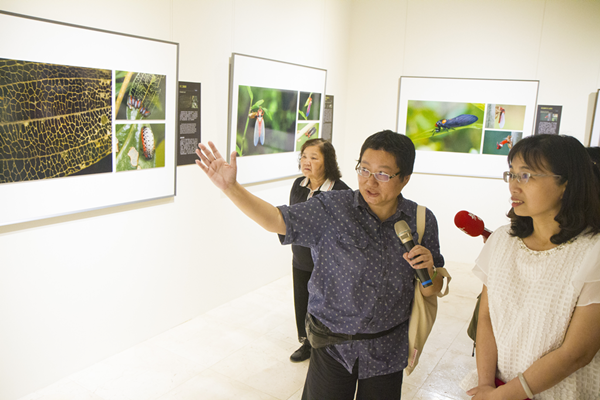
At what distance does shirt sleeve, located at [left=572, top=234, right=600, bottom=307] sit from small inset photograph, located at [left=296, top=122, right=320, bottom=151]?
4.41m

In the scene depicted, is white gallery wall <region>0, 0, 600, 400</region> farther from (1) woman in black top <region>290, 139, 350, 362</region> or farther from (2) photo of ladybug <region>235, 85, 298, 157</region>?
(1) woman in black top <region>290, 139, 350, 362</region>

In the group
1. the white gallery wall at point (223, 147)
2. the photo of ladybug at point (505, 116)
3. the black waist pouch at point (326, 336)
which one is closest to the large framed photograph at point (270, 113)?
the white gallery wall at point (223, 147)

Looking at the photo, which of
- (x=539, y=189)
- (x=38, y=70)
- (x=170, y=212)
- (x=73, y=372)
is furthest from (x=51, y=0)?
(x=539, y=189)

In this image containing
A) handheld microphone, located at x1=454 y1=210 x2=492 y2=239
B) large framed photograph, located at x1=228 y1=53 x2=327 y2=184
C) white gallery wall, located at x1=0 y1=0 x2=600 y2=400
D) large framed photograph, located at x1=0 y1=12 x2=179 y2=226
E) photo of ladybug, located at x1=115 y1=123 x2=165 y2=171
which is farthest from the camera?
large framed photograph, located at x1=228 y1=53 x2=327 y2=184

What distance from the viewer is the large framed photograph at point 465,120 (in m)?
6.33

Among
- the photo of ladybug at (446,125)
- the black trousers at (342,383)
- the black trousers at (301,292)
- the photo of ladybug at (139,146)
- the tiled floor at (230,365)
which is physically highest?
the photo of ladybug at (446,125)

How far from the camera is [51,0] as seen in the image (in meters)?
2.95

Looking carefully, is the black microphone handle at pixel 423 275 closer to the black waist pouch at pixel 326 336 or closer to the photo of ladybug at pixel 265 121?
the black waist pouch at pixel 326 336

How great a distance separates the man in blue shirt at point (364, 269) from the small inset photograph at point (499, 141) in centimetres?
495

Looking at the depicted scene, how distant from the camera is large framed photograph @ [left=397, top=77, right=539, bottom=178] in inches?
249

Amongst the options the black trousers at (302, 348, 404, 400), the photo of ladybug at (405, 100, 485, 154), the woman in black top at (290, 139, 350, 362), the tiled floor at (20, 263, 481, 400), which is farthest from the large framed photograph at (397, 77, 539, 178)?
the black trousers at (302, 348, 404, 400)

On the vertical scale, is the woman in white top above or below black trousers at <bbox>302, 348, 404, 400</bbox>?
above

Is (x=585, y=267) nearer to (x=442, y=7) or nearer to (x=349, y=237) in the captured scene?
(x=349, y=237)

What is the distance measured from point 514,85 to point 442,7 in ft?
4.85
